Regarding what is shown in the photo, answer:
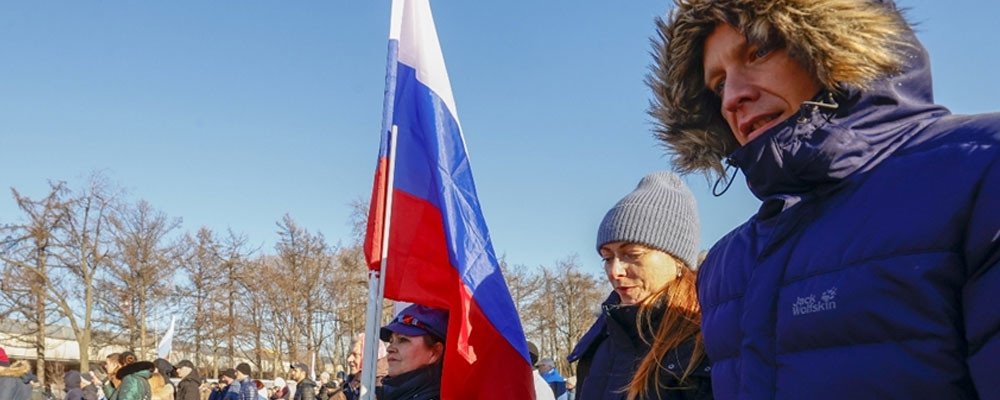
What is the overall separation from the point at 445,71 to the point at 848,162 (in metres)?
3.62

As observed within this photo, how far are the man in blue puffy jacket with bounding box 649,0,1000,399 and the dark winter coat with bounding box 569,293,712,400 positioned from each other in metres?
0.84

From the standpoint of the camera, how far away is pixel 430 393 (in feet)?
13.4

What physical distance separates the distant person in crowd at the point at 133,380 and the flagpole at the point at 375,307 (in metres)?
5.17

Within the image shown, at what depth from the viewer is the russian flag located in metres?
3.88

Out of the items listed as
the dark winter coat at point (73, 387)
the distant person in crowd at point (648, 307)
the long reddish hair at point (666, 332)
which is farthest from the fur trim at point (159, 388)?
the long reddish hair at point (666, 332)

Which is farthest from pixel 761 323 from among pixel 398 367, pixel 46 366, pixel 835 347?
pixel 46 366

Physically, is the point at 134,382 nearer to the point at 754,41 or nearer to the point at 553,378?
the point at 553,378

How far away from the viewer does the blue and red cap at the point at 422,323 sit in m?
4.23

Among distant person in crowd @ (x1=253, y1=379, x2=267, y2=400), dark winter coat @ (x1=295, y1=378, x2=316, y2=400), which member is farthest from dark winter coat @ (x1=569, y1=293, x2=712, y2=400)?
distant person in crowd @ (x1=253, y1=379, x2=267, y2=400)

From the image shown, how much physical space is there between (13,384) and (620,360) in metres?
8.55

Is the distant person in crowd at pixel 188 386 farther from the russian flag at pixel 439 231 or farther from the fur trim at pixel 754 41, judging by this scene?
the fur trim at pixel 754 41

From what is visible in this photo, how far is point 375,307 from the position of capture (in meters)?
4.00

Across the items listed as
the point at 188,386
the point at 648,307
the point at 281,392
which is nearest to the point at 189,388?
the point at 188,386

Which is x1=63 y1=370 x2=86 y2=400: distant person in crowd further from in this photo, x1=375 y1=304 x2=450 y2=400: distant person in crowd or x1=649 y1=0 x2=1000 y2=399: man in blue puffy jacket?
x1=649 y1=0 x2=1000 y2=399: man in blue puffy jacket
